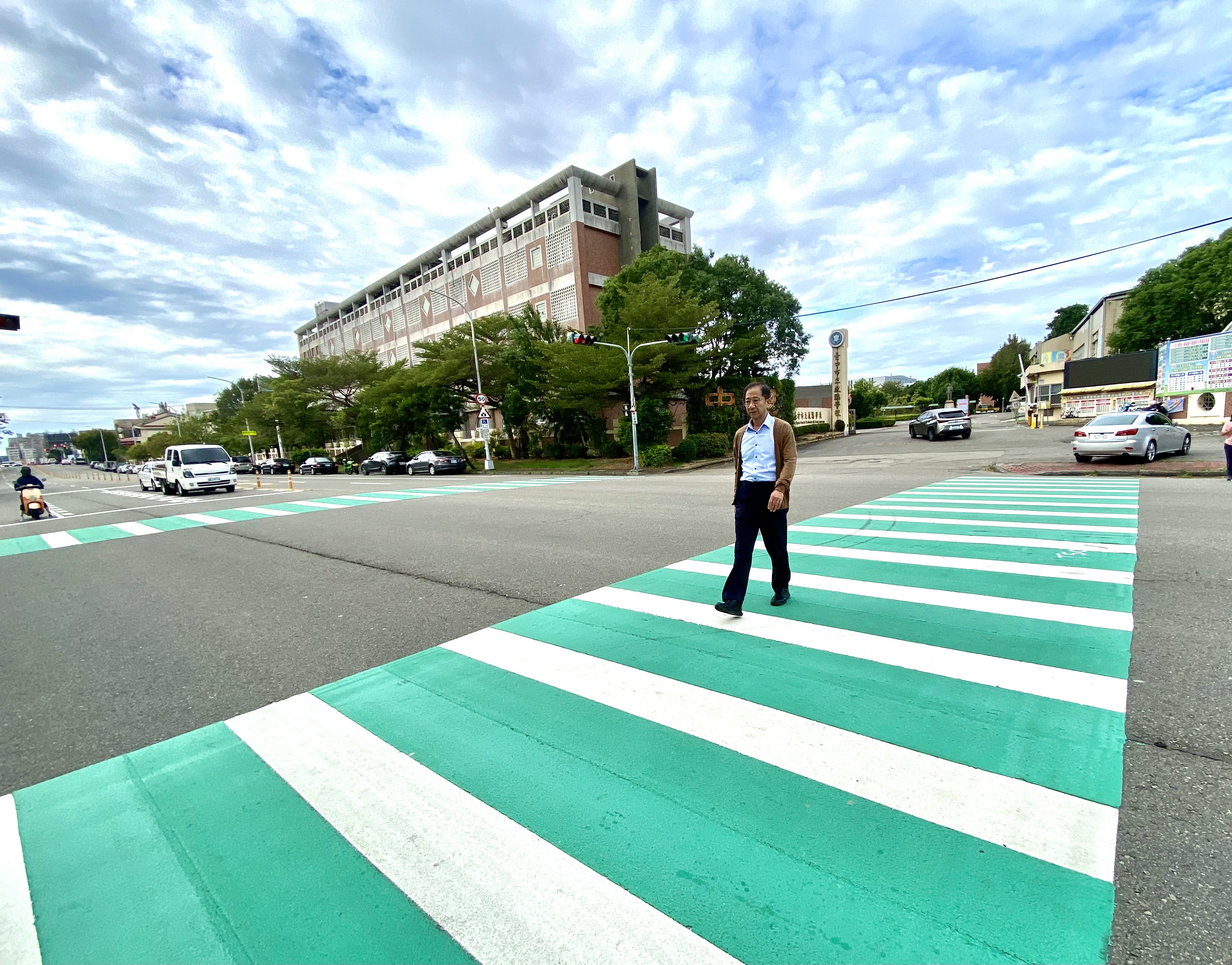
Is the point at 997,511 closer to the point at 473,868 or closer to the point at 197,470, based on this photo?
the point at 473,868

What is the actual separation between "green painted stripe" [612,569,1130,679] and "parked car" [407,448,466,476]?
2946 cm

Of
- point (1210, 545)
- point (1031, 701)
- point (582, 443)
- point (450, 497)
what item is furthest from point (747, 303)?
point (1031, 701)

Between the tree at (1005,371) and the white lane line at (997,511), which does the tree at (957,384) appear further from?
the white lane line at (997,511)

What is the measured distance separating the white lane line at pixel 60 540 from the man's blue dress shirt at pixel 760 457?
12.7 metres

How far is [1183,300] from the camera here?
35.8 metres

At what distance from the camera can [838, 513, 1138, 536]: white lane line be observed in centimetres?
689

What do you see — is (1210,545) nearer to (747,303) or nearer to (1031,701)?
(1031,701)

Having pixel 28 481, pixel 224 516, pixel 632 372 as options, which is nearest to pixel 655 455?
pixel 632 372

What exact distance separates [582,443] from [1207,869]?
33.5 metres

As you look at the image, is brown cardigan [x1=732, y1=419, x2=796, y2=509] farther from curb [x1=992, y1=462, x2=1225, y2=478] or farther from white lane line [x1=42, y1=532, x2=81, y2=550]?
curb [x1=992, y1=462, x2=1225, y2=478]

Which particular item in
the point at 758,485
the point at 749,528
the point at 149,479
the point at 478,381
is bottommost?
the point at 149,479

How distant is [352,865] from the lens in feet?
A: 6.82

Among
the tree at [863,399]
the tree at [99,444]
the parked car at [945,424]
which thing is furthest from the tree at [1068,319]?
the tree at [99,444]

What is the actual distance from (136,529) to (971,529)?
16.2m
